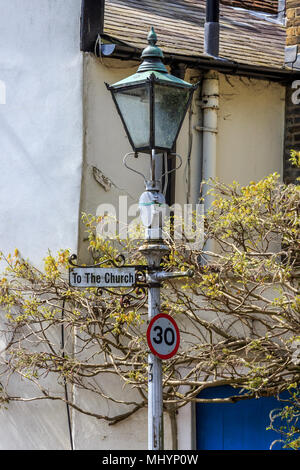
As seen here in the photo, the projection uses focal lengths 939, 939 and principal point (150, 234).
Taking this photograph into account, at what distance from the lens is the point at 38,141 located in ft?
34.4

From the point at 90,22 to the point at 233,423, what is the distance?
4752 millimetres

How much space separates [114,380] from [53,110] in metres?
3.07

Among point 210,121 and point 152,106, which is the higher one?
point 210,121

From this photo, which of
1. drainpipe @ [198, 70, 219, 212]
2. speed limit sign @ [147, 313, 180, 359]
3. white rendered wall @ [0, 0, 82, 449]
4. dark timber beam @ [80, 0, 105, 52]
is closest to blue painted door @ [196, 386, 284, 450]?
white rendered wall @ [0, 0, 82, 449]

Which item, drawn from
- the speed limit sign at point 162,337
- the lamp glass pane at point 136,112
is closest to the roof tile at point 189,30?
the lamp glass pane at point 136,112

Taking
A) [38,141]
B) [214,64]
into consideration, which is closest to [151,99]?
[38,141]

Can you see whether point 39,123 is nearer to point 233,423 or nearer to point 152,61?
point 152,61

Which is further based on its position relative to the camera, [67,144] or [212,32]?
[212,32]

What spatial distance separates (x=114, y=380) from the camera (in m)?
10.3

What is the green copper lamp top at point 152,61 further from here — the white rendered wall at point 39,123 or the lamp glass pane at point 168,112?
the white rendered wall at point 39,123

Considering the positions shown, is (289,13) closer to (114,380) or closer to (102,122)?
(102,122)

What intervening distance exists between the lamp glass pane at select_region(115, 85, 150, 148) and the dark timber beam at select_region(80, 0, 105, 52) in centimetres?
369

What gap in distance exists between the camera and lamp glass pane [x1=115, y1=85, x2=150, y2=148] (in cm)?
674
